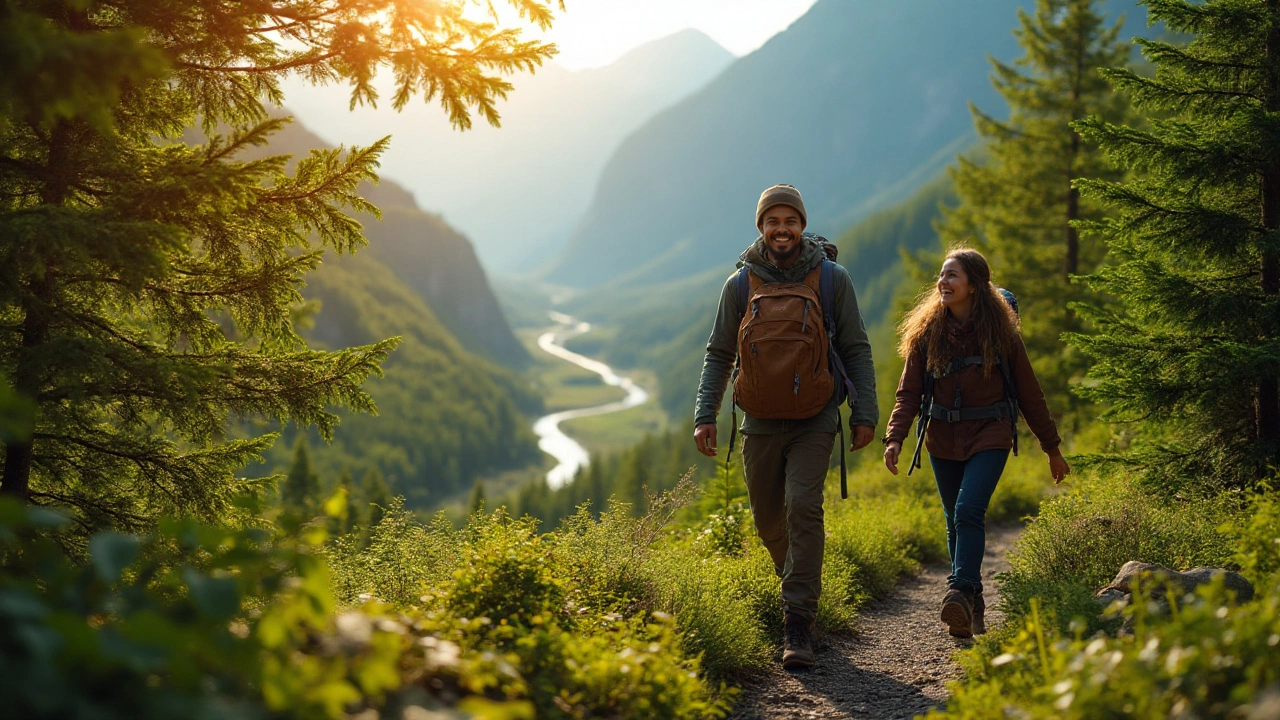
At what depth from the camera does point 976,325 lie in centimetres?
539

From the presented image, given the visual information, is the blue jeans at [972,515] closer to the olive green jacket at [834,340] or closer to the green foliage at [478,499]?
the olive green jacket at [834,340]

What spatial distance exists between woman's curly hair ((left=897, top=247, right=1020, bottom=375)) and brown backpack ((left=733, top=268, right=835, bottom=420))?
30.8 inches

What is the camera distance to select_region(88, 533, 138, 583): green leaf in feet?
6.48

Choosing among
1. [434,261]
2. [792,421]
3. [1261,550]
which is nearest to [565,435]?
[434,261]

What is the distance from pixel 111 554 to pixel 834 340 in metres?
4.18

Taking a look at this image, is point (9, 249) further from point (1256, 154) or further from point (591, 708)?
point (1256, 154)

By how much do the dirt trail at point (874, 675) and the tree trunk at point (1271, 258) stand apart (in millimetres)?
2418

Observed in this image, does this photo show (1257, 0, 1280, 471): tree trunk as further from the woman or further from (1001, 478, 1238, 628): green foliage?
the woman

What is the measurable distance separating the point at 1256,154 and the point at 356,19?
6532mm

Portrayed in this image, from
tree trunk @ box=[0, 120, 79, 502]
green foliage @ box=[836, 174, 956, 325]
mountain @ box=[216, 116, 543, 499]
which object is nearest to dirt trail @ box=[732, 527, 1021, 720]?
tree trunk @ box=[0, 120, 79, 502]

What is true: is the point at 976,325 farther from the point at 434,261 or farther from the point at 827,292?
the point at 434,261

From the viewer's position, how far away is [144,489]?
5680 mm

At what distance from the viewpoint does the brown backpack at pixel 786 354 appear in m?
5.02

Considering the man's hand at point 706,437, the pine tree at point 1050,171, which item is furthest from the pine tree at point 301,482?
the man's hand at point 706,437
